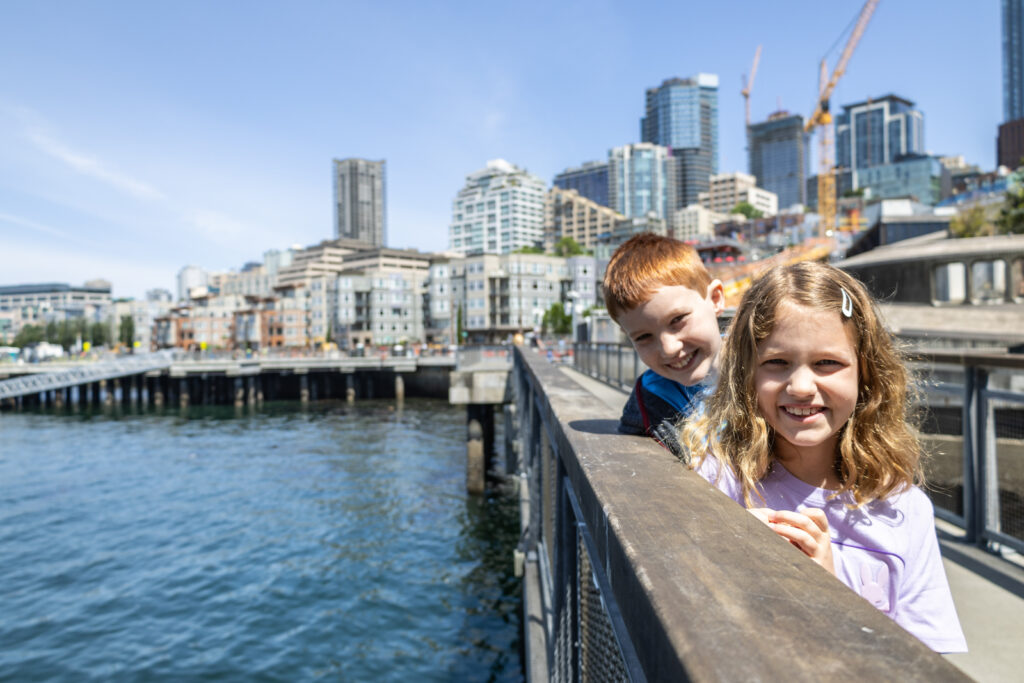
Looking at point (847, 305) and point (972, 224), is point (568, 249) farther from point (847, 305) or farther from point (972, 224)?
point (847, 305)

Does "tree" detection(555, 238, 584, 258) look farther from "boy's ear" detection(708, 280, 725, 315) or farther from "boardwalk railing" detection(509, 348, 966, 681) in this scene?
"boardwalk railing" detection(509, 348, 966, 681)

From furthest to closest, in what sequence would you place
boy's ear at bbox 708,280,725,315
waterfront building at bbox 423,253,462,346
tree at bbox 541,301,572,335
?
A: 1. waterfront building at bbox 423,253,462,346
2. tree at bbox 541,301,572,335
3. boy's ear at bbox 708,280,725,315

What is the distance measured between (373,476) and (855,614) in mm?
22453

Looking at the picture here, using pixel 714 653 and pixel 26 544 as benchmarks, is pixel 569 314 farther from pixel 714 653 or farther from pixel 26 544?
pixel 714 653

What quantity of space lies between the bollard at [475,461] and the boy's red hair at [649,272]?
681 inches

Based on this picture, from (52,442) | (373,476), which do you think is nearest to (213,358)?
(52,442)

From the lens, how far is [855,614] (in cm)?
87

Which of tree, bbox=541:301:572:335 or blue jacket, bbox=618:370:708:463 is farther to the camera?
tree, bbox=541:301:572:335

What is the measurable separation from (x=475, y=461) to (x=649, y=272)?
58.6ft

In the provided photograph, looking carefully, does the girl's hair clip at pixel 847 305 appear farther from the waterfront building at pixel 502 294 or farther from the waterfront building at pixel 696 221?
the waterfront building at pixel 696 221

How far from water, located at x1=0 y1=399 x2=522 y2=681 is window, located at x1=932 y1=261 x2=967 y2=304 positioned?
570 inches

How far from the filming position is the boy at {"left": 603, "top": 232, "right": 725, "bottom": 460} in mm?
2551

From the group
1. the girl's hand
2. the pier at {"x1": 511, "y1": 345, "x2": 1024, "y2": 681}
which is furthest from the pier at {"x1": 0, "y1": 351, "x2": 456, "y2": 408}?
the girl's hand

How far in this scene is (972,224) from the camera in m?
33.3
